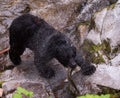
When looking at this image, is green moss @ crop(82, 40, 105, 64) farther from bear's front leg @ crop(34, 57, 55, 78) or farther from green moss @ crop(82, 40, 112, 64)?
bear's front leg @ crop(34, 57, 55, 78)

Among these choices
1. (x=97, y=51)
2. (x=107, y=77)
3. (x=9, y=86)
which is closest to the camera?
(x=107, y=77)

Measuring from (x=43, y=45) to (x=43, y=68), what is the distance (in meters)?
0.44

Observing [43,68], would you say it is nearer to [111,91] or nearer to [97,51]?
[97,51]

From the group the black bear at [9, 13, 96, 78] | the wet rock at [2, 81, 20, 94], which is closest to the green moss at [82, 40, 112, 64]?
the black bear at [9, 13, 96, 78]

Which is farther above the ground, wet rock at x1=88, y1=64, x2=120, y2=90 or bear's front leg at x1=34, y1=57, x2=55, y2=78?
wet rock at x1=88, y1=64, x2=120, y2=90

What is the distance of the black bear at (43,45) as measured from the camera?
5766 millimetres

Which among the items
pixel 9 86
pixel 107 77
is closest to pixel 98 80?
pixel 107 77

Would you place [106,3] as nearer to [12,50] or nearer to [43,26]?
[43,26]

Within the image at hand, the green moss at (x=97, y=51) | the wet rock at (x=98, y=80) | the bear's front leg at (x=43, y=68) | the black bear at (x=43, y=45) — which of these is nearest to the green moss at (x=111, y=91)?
the wet rock at (x=98, y=80)

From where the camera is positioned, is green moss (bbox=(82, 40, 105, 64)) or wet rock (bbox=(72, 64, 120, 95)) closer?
wet rock (bbox=(72, 64, 120, 95))

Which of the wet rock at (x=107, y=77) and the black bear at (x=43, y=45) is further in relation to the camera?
the black bear at (x=43, y=45)

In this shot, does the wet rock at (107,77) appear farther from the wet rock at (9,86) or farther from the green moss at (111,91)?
the wet rock at (9,86)

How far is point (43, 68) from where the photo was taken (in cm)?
602

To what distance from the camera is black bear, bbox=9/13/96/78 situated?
577 cm
